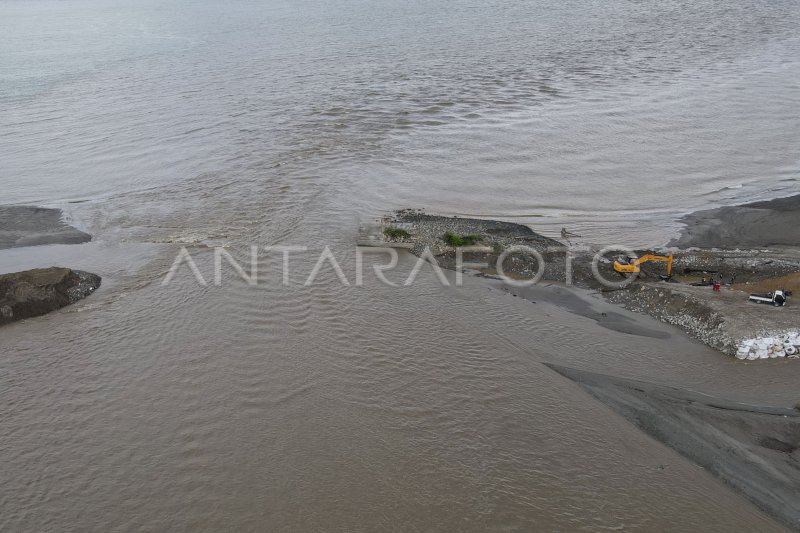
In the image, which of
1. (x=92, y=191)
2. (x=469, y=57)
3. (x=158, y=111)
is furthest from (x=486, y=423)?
(x=469, y=57)

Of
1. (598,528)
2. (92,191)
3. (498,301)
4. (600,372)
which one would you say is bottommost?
(598,528)

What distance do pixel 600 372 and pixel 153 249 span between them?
1247cm

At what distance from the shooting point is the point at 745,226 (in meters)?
17.2

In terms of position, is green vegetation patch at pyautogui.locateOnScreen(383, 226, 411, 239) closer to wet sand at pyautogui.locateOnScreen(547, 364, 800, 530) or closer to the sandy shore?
wet sand at pyautogui.locateOnScreen(547, 364, 800, 530)

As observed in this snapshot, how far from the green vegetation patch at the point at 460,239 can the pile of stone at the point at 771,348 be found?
23.0ft

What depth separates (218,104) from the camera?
106 feet

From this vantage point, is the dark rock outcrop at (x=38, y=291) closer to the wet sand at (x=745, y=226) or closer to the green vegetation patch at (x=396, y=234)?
the green vegetation patch at (x=396, y=234)

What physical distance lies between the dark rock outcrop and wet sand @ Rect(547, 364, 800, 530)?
→ 39.0 feet

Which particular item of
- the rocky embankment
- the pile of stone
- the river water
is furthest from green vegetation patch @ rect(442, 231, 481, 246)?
the pile of stone

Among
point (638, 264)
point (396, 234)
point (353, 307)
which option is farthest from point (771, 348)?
point (396, 234)

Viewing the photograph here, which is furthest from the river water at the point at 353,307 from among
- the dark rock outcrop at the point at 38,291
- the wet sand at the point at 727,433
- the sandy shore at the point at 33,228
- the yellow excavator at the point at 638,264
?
the yellow excavator at the point at 638,264

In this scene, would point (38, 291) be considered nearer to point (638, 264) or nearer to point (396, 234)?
point (396, 234)

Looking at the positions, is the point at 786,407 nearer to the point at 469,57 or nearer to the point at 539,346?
the point at 539,346

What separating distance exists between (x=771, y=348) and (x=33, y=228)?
65.8 feet
